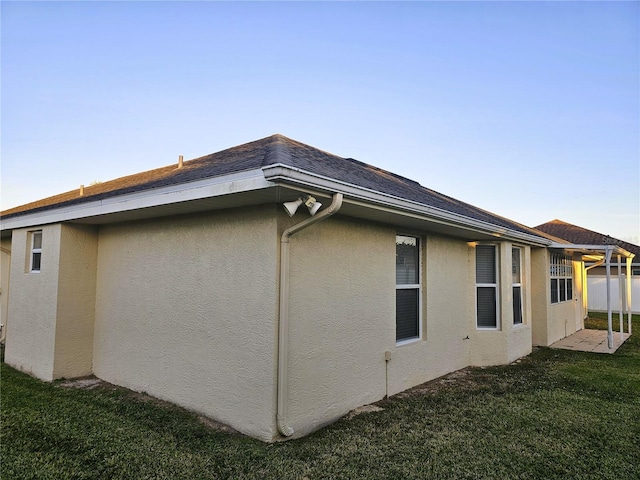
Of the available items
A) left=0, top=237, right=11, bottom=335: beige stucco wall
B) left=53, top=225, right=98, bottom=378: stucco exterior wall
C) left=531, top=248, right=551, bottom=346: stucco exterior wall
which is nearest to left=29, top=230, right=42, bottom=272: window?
left=53, top=225, right=98, bottom=378: stucco exterior wall

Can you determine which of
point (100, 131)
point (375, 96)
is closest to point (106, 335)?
point (100, 131)

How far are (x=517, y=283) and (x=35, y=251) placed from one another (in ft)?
34.0

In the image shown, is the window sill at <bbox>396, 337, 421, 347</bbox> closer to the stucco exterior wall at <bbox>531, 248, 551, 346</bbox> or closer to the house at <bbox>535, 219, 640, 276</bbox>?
the stucco exterior wall at <bbox>531, 248, 551, 346</bbox>

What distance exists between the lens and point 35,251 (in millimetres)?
7684

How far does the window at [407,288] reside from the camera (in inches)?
249

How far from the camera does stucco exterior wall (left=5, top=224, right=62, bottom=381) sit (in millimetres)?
6711

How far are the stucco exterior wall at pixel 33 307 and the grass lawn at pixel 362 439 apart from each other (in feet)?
2.36

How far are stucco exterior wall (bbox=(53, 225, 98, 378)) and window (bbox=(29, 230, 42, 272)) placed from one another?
133cm

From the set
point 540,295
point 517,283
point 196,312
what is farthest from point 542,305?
point 196,312

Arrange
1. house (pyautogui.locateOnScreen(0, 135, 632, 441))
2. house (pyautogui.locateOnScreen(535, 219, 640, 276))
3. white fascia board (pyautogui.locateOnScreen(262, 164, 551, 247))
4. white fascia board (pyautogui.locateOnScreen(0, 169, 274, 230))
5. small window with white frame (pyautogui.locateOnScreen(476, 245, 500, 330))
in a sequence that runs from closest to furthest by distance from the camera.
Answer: white fascia board (pyautogui.locateOnScreen(262, 164, 551, 247)) → white fascia board (pyautogui.locateOnScreen(0, 169, 274, 230)) → house (pyautogui.locateOnScreen(0, 135, 632, 441)) → small window with white frame (pyautogui.locateOnScreen(476, 245, 500, 330)) → house (pyautogui.locateOnScreen(535, 219, 640, 276))

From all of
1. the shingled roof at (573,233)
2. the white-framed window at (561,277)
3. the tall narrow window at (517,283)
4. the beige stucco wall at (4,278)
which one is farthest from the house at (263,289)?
the shingled roof at (573,233)

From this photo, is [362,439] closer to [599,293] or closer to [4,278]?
[4,278]

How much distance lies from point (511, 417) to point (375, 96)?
9257 mm

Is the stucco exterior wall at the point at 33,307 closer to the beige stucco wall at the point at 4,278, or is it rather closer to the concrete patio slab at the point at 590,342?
the beige stucco wall at the point at 4,278
